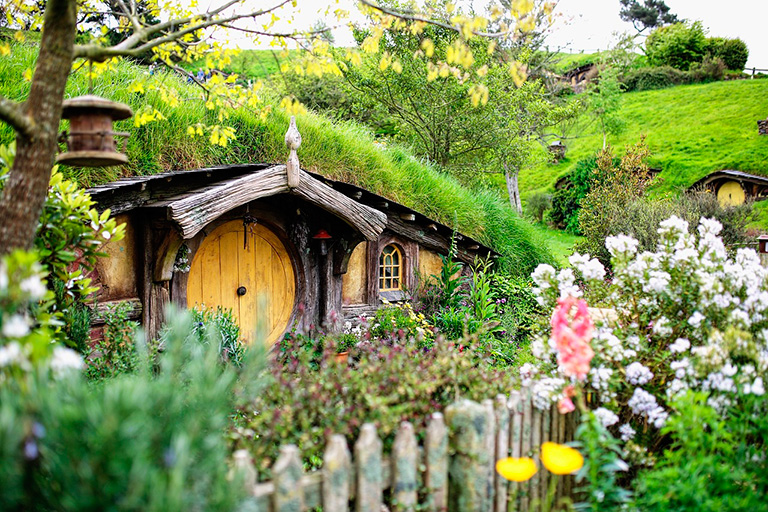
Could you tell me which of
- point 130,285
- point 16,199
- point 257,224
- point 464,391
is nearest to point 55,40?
point 16,199

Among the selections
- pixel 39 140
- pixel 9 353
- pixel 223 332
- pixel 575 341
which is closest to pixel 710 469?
pixel 575 341

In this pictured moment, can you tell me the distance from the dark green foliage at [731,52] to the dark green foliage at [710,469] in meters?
52.0

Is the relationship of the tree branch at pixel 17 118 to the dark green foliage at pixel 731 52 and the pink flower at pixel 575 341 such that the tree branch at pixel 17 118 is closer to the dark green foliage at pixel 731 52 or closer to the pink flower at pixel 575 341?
the pink flower at pixel 575 341

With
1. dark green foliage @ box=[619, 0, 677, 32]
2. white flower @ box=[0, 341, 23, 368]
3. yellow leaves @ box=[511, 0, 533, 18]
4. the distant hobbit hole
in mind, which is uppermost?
dark green foliage @ box=[619, 0, 677, 32]

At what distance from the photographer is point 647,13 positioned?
57625 mm

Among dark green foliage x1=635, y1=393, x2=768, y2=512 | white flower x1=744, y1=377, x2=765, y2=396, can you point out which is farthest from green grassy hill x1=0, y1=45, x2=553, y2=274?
white flower x1=744, y1=377, x2=765, y2=396

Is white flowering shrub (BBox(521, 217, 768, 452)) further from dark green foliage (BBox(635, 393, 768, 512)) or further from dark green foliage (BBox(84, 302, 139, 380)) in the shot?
dark green foliage (BBox(84, 302, 139, 380))

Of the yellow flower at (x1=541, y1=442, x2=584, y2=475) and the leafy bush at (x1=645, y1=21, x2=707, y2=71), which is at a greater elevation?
the leafy bush at (x1=645, y1=21, x2=707, y2=71)

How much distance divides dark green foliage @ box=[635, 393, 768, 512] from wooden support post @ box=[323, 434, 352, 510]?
1617 millimetres

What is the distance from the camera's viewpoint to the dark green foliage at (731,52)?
45.0 meters

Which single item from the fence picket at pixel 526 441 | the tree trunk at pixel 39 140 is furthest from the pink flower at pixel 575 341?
the tree trunk at pixel 39 140

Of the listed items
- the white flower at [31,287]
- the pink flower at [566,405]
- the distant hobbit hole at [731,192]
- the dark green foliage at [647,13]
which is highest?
the dark green foliage at [647,13]

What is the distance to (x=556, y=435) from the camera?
3.49 meters

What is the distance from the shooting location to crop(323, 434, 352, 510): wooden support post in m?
2.31
